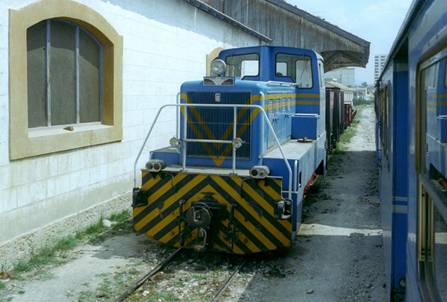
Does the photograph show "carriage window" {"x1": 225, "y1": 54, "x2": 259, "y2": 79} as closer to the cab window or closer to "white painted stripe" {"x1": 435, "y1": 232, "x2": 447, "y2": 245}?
the cab window

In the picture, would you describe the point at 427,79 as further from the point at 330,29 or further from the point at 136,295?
the point at 330,29

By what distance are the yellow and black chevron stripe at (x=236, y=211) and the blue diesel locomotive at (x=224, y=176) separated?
12 millimetres

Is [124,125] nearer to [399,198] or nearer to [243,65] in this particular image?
[243,65]

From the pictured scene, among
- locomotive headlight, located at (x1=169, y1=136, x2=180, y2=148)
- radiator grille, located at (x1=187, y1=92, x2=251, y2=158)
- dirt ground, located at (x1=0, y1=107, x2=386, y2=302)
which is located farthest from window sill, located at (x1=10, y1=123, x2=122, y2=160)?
radiator grille, located at (x1=187, y1=92, x2=251, y2=158)

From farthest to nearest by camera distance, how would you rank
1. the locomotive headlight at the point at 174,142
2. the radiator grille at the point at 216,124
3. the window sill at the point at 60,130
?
the window sill at the point at 60,130
the radiator grille at the point at 216,124
the locomotive headlight at the point at 174,142

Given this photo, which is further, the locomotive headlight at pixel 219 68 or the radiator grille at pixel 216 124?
the locomotive headlight at pixel 219 68

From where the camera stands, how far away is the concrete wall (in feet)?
22.0

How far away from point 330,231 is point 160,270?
309 centimetres

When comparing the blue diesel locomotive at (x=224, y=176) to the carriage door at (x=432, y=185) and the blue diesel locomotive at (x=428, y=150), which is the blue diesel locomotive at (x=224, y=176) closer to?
the blue diesel locomotive at (x=428, y=150)

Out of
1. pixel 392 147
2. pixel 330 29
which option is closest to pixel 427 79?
pixel 392 147

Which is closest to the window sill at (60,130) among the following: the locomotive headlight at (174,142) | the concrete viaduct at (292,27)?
the locomotive headlight at (174,142)

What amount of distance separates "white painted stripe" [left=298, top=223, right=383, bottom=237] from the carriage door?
5856mm

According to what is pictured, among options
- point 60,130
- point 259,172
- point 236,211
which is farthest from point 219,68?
point 60,130

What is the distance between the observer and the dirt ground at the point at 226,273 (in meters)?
5.84
